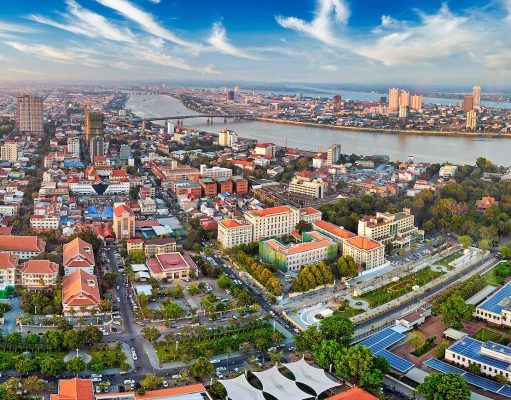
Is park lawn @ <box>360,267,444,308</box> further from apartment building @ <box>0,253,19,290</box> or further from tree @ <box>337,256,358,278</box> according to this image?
apartment building @ <box>0,253,19,290</box>

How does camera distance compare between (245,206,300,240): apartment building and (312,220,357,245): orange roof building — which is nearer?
(312,220,357,245): orange roof building

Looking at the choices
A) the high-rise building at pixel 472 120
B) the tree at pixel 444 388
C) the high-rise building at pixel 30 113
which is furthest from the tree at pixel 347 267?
the high-rise building at pixel 472 120

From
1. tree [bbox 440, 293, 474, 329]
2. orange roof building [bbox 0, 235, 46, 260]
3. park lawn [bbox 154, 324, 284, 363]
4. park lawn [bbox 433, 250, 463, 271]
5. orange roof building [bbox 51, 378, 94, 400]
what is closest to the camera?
orange roof building [bbox 51, 378, 94, 400]

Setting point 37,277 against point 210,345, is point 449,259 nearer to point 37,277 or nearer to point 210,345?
point 210,345

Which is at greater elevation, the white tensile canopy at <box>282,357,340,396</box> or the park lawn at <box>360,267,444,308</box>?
the park lawn at <box>360,267,444,308</box>

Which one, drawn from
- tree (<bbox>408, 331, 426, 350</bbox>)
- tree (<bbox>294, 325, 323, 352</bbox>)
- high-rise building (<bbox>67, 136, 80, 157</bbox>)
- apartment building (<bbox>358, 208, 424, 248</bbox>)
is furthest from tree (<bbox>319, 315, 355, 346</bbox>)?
high-rise building (<bbox>67, 136, 80, 157</bbox>)

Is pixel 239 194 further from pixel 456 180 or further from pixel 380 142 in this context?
pixel 380 142

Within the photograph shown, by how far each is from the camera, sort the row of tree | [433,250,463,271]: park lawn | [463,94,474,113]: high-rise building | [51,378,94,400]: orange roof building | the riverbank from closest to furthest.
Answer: [51,378,94,400]: orange roof building
the row of tree
[433,250,463,271]: park lawn
the riverbank
[463,94,474,113]: high-rise building

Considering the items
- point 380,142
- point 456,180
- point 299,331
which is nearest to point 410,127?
point 380,142
